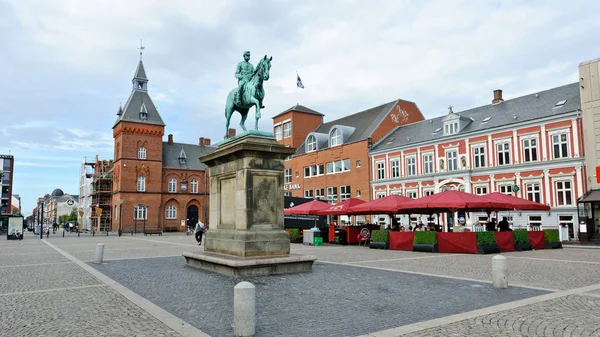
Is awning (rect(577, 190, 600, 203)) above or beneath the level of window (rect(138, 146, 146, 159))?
beneath

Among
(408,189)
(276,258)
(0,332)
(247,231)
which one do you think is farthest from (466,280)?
(408,189)

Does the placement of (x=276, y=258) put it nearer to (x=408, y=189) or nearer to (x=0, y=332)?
(x=0, y=332)

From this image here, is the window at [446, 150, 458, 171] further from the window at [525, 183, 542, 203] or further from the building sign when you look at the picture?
the building sign

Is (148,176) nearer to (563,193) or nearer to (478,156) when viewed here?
(478,156)

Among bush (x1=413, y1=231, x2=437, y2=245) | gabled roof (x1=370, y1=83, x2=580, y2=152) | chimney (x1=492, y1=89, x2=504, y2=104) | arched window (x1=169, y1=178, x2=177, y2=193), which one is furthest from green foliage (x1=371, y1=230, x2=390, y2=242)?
arched window (x1=169, y1=178, x2=177, y2=193)

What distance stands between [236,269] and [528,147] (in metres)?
29.0

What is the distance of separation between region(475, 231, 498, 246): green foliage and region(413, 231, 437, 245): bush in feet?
6.14

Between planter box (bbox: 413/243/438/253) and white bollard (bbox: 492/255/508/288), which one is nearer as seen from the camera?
white bollard (bbox: 492/255/508/288)

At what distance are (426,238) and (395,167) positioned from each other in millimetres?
23557

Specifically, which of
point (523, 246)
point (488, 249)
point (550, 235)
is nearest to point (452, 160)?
point (550, 235)

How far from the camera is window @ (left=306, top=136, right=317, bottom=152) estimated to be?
176 feet

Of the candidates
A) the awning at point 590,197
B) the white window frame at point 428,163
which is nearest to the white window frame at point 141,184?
the white window frame at point 428,163

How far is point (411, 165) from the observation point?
4206 cm

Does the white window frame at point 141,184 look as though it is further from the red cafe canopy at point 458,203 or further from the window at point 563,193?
the window at point 563,193
